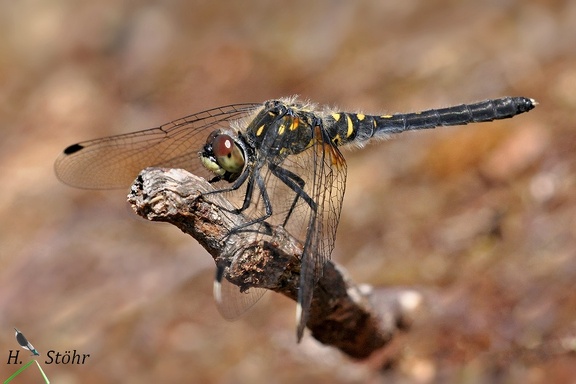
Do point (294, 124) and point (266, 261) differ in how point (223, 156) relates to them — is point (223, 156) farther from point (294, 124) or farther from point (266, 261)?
point (266, 261)

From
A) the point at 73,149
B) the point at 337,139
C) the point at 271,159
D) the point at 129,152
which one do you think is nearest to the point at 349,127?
the point at 337,139

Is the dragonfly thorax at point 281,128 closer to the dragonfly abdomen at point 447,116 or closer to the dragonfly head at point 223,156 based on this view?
the dragonfly head at point 223,156

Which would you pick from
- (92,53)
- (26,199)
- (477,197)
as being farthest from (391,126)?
(92,53)

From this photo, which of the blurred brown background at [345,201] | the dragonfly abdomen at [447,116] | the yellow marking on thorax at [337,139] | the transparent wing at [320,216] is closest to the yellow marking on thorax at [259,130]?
the transparent wing at [320,216]

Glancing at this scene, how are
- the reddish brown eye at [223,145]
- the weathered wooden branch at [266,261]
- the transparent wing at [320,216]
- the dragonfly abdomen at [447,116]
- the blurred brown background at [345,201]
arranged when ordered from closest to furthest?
the weathered wooden branch at [266,261], the transparent wing at [320,216], the reddish brown eye at [223,145], the blurred brown background at [345,201], the dragonfly abdomen at [447,116]

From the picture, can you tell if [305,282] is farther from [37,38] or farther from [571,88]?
[37,38]

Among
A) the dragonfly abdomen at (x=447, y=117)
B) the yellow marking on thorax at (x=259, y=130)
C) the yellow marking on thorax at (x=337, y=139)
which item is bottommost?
the yellow marking on thorax at (x=259, y=130)

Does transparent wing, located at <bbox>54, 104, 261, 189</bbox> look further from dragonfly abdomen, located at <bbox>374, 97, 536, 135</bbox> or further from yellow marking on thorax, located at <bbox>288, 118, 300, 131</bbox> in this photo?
dragonfly abdomen, located at <bbox>374, 97, 536, 135</bbox>
